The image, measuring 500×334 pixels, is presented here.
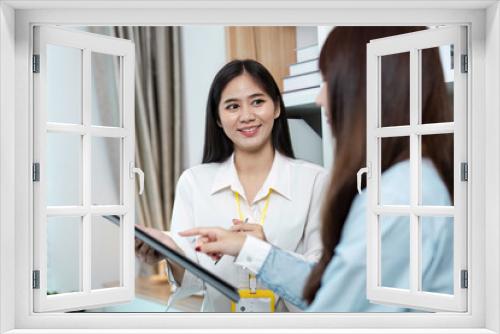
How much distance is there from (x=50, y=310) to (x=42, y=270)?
140 millimetres

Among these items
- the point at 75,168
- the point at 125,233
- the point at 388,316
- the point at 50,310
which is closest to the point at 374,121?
the point at 388,316

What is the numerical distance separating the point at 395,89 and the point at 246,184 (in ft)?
2.32

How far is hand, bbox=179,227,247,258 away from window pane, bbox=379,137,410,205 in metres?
0.58

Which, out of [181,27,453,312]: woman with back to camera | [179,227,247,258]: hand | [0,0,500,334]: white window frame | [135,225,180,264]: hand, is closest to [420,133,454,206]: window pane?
[181,27,453,312]: woman with back to camera

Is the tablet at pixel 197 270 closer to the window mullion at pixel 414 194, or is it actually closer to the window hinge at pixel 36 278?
the window hinge at pixel 36 278

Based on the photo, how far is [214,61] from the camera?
8.16 feet

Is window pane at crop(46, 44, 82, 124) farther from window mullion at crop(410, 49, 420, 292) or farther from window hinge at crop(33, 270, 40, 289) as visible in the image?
window mullion at crop(410, 49, 420, 292)

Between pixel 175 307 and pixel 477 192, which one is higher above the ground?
pixel 477 192

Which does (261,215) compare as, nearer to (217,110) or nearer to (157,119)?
(217,110)

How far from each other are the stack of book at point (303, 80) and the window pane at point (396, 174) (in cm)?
40

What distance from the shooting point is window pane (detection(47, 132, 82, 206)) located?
7.30ft

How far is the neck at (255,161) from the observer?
95.3 inches
